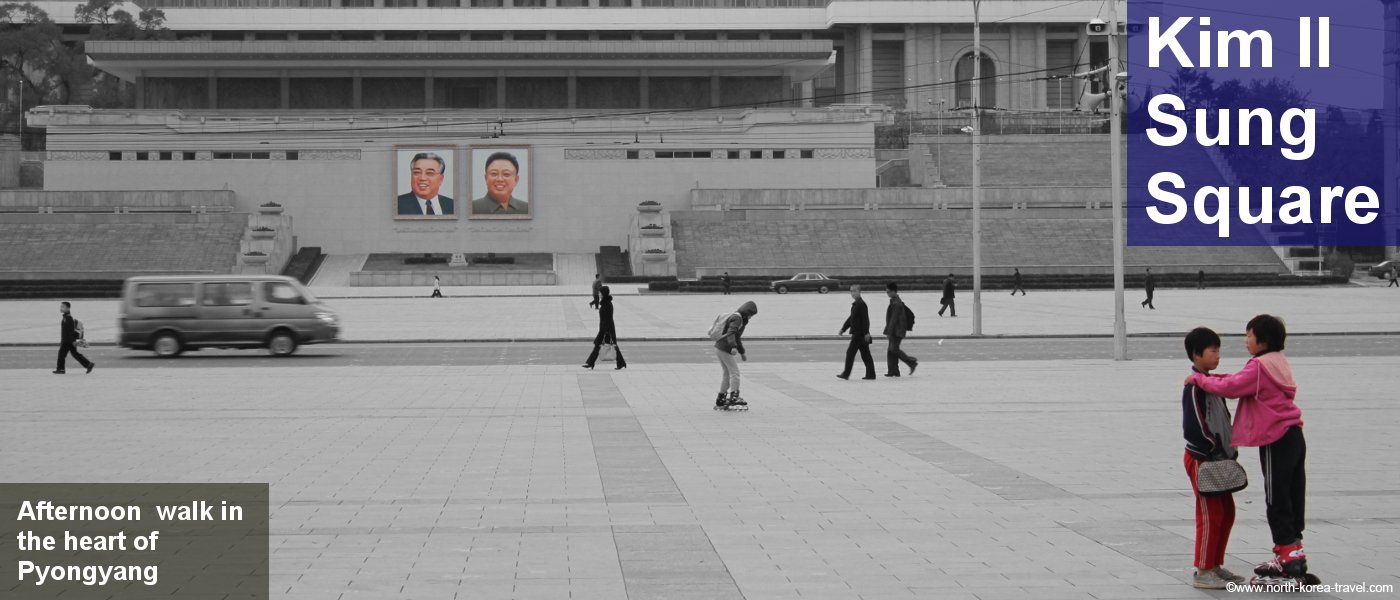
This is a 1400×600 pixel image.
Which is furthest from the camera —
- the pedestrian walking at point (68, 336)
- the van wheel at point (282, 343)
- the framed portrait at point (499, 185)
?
the framed portrait at point (499, 185)

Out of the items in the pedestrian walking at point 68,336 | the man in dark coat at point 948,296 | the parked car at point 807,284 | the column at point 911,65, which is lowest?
the pedestrian walking at point 68,336

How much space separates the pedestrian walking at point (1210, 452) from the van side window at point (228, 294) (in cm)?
2538

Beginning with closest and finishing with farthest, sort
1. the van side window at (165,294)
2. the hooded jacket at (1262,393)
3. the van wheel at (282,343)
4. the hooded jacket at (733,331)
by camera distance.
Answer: the hooded jacket at (1262,393) → the hooded jacket at (733,331) → the van side window at (165,294) → the van wheel at (282,343)

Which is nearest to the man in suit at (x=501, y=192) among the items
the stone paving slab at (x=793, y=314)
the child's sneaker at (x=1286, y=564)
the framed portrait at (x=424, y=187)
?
the framed portrait at (x=424, y=187)

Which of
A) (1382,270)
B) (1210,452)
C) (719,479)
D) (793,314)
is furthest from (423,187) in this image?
(1210,452)

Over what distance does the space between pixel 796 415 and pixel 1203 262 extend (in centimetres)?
5637

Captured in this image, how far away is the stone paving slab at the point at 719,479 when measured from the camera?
27.1 feet

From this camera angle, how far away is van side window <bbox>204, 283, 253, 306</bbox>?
30219 mm

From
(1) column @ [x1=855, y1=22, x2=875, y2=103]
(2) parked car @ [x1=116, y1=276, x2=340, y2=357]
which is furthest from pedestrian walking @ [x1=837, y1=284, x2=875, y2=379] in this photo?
(1) column @ [x1=855, y1=22, x2=875, y2=103]

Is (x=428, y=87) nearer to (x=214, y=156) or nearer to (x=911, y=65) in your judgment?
(x=214, y=156)

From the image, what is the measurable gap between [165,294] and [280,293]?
2.29 metres

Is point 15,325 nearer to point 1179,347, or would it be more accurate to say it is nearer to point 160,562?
point 1179,347

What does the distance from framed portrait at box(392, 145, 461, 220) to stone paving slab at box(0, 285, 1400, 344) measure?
64.6 ft

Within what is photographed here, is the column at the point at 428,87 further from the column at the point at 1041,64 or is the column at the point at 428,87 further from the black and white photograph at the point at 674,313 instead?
the column at the point at 1041,64
